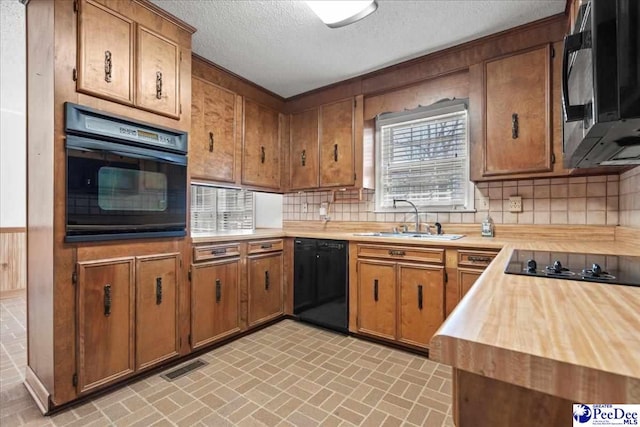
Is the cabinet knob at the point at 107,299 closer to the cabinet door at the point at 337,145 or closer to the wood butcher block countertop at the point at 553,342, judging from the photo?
the wood butcher block countertop at the point at 553,342

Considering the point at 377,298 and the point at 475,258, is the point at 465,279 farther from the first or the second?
the point at 377,298

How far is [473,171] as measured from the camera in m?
2.49

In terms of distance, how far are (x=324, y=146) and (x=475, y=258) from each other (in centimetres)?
190

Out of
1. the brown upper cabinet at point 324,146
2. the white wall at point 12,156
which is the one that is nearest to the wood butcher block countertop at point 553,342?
the brown upper cabinet at point 324,146

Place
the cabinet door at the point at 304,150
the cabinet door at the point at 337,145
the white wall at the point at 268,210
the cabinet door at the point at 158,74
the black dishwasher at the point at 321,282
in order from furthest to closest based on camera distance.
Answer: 1. the white wall at the point at 268,210
2. the cabinet door at the point at 304,150
3. the cabinet door at the point at 337,145
4. the black dishwasher at the point at 321,282
5. the cabinet door at the point at 158,74

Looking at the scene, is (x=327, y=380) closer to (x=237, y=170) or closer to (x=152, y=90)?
(x=237, y=170)

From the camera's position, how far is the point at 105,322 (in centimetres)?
182

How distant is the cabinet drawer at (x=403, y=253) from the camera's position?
2.32 metres

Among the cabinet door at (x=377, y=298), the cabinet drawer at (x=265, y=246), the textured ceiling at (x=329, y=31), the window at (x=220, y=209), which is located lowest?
the cabinet door at (x=377, y=298)

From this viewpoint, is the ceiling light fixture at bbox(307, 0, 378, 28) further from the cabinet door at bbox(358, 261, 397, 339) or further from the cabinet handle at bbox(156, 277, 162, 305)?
the cabinet handle at bbox(156, 277, 162, 305)

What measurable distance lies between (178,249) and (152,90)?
112 cm

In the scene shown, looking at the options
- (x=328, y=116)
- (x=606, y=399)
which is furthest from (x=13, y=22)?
(x=606, y=399)

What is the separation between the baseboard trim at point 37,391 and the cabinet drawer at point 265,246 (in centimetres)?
159

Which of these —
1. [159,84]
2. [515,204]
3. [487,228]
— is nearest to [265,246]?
[159,84]
